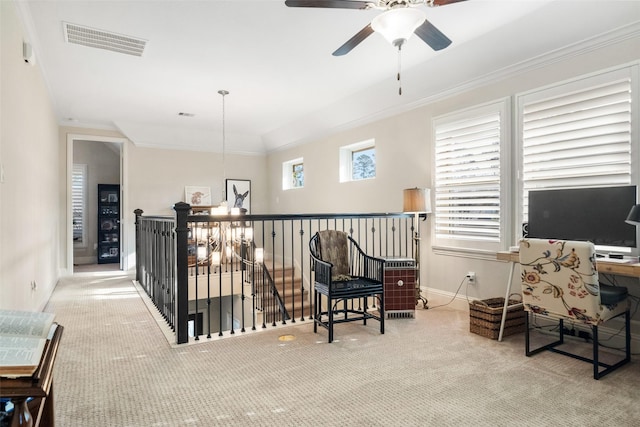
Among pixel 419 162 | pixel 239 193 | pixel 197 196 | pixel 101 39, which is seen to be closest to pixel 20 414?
pixel 101 39

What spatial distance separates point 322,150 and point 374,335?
159 inches

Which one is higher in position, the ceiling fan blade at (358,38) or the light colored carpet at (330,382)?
the ceiling fan blade at (358,38)

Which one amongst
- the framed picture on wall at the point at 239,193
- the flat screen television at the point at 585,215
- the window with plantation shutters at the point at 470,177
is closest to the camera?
the flat screen television at the point at 585,215

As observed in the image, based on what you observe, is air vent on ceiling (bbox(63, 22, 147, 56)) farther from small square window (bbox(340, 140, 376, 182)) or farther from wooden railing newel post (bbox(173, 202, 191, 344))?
small square window (bbox(340, 140, 376, 182))

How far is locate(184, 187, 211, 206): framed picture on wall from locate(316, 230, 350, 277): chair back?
4936mm

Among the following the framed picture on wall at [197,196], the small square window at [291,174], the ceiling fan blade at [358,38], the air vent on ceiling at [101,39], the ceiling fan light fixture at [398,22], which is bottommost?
the framed picture on wall at [197,196]

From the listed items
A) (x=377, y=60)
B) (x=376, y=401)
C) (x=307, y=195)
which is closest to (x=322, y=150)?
(x=307, y=195)

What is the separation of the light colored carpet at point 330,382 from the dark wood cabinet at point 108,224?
6.00 meters

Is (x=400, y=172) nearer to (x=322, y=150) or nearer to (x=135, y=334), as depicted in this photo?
(x=322, y=150)

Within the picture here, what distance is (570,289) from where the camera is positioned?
2.49 metres

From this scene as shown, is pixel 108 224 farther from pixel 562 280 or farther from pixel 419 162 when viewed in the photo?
pixel 562 280

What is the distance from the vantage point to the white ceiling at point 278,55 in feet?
10.0

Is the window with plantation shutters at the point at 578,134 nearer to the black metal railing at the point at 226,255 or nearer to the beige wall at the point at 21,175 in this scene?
the black metal railing at the point at 226,255

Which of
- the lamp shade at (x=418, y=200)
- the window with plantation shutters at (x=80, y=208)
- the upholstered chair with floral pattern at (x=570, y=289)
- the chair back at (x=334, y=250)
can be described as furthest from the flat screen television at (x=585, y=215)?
the window with plantation shutters at (x=80, y=208)
